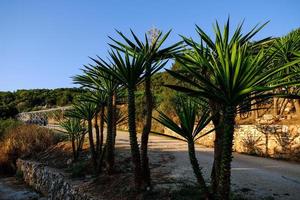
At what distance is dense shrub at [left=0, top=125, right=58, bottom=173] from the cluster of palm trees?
4616 mm

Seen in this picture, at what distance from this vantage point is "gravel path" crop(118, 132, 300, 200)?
7188 mm

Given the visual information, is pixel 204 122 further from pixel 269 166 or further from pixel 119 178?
pixel 269 166

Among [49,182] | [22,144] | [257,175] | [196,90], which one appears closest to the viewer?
[196,90]

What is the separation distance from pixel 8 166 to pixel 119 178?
363 inches

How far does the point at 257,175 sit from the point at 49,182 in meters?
6.35

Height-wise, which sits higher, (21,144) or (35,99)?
(35,99)

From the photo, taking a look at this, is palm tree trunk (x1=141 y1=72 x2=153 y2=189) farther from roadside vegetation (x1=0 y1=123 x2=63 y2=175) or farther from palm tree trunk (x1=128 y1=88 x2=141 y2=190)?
roadside vegetation (x1=0 y1=123 x2=63 y2=175)

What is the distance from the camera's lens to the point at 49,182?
11.2m

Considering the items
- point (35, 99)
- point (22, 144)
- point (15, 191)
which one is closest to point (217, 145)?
point (15, 191)

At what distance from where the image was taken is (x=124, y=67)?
7000 mm

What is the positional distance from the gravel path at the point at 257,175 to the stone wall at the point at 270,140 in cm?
64

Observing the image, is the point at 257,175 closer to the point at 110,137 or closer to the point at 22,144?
the point at 110,137

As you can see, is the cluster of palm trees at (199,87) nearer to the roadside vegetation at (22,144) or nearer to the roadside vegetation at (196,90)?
the roadside vegetation at (196,90)

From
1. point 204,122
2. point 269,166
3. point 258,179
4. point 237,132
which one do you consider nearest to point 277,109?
point 237,132
